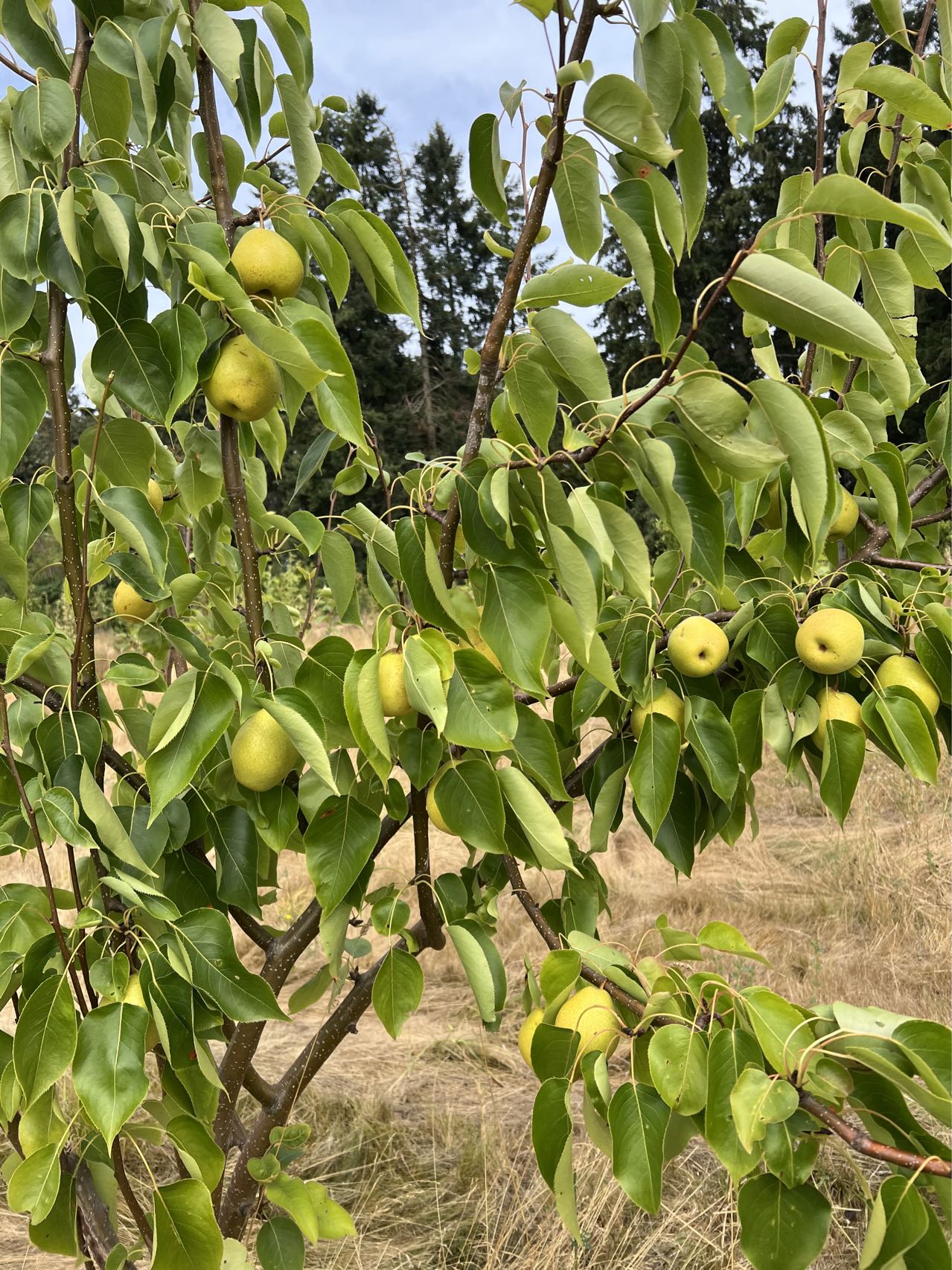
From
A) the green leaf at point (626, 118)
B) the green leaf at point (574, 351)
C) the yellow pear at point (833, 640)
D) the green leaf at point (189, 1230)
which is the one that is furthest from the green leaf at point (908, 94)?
the green leaf at point (189, 1230)

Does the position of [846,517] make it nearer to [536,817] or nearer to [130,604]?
[536,817]

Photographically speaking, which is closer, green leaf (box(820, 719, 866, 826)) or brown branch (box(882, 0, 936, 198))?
green leaf (box(820, 719, 866, 826))

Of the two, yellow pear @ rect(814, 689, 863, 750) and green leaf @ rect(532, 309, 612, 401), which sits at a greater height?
green leaf @ rect(532, 309, 612, 401)

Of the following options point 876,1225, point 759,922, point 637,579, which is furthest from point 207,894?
point 759,922

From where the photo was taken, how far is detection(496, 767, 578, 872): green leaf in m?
0.86

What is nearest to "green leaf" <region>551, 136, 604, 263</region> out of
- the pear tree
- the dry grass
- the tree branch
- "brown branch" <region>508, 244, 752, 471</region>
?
the pear tree

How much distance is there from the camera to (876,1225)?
23.5 inches

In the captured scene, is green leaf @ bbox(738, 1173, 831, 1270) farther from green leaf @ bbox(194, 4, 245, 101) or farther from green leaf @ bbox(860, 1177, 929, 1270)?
green leaf @ bbox(194, 4, 245, 101)

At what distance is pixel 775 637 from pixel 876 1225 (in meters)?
0.63

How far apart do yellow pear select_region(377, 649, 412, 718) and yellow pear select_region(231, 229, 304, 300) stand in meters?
0.41

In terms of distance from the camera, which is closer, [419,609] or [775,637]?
[419,609]

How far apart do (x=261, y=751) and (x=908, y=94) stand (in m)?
0.86

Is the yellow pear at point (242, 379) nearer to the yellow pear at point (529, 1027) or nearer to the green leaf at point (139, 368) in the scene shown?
the green leaf at point (139, 368)

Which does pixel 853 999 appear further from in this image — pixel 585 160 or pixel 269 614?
pixel 585 160
